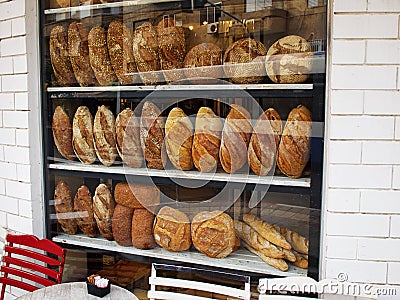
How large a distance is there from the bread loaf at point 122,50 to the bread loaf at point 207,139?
1.60 feet

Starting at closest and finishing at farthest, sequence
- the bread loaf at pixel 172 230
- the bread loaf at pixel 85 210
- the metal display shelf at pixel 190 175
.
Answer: the metal display shelf at pixel 190 175 < the bread loaf at pixel 172 230 < the bread loaf at pixel 85 210

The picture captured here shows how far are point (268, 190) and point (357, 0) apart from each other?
3.33 feet

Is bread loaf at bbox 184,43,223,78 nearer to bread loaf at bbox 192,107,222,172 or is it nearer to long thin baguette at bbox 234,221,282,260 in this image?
bread loaf at bbox 192,107,222,172

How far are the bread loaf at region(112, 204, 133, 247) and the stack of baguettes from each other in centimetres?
66

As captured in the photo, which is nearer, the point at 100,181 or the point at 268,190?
the point at 268,190

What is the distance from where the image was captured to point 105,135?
2533 mm

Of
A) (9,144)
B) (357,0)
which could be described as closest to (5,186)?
(9,144)

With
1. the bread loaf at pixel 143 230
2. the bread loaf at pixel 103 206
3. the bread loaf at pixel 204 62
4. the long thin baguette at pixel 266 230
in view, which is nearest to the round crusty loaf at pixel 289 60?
the bread loaf at pixel 204 62

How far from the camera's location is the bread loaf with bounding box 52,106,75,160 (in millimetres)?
2639

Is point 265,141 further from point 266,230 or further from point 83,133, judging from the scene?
point 83,133

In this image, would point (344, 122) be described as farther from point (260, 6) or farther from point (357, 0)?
point (260, 6)

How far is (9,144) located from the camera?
2.70 metres

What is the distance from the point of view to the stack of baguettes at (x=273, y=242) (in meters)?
2.21

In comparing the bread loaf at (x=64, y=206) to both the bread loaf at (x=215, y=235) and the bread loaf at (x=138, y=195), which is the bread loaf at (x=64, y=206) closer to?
the bread loaf at (x=138, y=195)
